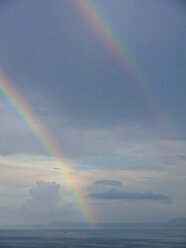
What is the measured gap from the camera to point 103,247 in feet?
391

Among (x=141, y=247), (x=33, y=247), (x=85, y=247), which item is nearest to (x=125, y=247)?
(x=141, y=247)

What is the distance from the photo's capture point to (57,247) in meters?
118

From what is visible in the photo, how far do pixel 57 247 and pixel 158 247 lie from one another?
34215mm

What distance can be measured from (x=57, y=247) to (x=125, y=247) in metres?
22.9

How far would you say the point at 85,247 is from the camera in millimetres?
119125

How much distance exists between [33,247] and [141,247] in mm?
36701

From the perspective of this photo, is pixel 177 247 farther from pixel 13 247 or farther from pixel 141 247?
pixel 13 247

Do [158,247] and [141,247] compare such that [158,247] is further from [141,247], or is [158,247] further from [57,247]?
[57,247]

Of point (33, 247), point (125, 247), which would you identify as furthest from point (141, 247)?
point (33, 247)

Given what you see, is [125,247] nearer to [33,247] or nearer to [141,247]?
[141,247]

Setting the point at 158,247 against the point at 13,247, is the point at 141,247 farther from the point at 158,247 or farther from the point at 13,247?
the point at 13,247

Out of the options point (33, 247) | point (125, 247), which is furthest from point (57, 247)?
point (125, 247)

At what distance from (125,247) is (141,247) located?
5421 mm

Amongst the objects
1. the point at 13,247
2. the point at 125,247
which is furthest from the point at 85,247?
the point at 13,247
